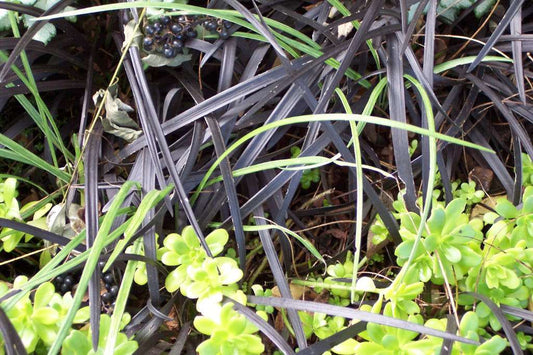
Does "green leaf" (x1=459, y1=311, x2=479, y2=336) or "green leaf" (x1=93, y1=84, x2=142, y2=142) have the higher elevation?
"green leaf" (x1=93, y1=84, x2=142, y2=142)

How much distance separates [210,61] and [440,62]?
18.1 inches

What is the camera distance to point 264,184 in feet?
2.98

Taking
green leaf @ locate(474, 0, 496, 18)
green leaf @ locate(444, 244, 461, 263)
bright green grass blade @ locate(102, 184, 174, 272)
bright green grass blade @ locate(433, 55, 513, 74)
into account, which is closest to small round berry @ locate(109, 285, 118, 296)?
bright green grass blade @ locate(102, 184, 174, 272)

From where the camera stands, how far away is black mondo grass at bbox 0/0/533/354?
0.66 meters

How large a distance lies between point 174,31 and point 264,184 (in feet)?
1.03

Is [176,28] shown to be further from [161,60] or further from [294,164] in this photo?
[294,164]

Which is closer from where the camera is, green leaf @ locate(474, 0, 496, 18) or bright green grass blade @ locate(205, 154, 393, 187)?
bright green grass blade @ locate(205, 154, 393, 187)

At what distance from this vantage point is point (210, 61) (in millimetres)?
998

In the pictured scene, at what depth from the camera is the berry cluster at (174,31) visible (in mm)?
860

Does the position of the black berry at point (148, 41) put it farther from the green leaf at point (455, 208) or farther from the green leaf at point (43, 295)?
the green leaf at point (455, 208)

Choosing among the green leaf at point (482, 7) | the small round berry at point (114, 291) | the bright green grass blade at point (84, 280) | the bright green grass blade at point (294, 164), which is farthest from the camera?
the green leaf at point (482, 7)

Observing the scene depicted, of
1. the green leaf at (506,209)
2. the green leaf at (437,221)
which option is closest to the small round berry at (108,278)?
the green leaf at (437,221)

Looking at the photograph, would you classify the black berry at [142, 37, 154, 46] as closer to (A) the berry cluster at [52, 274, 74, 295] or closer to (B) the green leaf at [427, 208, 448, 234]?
(A) the berry cluster at [52, 274, 74, 295]

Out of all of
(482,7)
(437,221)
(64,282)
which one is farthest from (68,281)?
(482,7)
